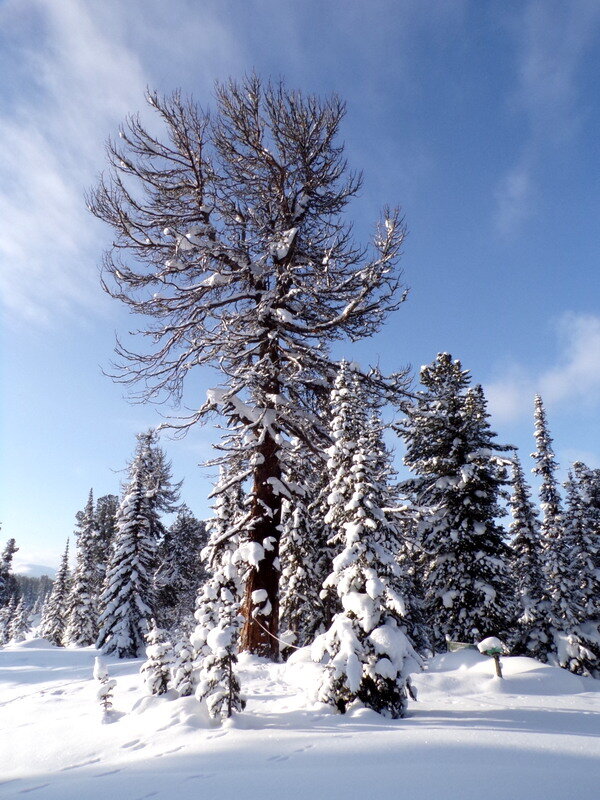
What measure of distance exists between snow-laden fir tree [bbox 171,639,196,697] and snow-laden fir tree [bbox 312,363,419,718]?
2.06 meters

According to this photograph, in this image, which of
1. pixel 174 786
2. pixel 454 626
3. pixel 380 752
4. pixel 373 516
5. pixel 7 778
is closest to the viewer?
pixel 174 786

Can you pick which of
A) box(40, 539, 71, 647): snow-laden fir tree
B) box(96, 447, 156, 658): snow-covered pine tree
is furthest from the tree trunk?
box(40, 539, 71, 647): snow-laden fir tree

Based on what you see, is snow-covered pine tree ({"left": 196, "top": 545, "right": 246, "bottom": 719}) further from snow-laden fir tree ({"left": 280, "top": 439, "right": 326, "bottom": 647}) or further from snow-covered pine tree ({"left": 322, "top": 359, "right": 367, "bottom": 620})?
snow-laden fir tree ({"left": 280, "top": 439, "right": 326, "bottom": 647})

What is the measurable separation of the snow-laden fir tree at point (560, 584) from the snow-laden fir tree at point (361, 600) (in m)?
19.0

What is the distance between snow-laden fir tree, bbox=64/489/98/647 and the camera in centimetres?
3578

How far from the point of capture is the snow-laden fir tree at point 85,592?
117 ft

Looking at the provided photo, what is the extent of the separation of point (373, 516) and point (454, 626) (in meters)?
12.5

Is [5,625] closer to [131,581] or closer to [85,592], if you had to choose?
[85,592]

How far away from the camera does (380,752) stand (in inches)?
175

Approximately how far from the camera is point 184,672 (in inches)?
281

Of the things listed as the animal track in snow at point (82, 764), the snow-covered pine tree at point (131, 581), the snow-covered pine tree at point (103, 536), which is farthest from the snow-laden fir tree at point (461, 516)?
the snow-covered pine tree at point (103, 536)

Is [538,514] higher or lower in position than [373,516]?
higher

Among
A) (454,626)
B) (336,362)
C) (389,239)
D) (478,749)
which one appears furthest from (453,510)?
(478,749)

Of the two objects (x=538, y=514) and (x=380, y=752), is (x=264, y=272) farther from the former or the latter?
(x=538, y=514)
